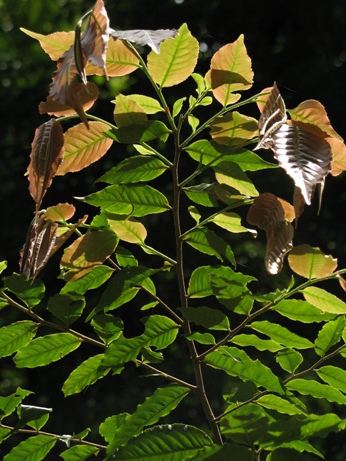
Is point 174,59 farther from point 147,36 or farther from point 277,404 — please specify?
point 277,404

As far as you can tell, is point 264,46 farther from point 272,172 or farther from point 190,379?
point 190,379

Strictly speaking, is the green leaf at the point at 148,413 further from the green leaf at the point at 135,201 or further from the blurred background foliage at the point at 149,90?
the blurred background foliage at the point at 149,90

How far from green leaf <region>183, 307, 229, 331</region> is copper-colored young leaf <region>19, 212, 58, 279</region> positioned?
0.12 meters

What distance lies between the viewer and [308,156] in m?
0.70

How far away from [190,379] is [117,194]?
4.89m

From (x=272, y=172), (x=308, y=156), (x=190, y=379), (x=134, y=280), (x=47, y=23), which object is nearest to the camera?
(x=308, y=156)

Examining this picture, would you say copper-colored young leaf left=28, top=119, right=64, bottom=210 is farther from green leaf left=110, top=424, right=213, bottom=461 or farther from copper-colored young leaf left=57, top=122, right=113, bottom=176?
green leaf left=110, top=424, right=213, bottom=461

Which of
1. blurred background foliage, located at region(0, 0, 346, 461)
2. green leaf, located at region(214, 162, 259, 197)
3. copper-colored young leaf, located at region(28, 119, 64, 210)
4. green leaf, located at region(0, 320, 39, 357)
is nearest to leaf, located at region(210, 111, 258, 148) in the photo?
green leaf, located at region(214, 162, 259, 197)

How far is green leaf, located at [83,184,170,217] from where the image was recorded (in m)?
0.80

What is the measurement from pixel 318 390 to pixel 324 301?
0.07m

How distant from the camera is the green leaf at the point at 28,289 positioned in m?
0.86

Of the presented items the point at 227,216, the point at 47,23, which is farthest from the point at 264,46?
the point at 227,216

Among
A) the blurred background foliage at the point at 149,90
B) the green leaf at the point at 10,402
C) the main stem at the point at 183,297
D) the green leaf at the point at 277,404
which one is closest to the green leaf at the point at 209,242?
the main stem at the point at 183,297

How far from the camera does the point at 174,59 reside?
0.79m
